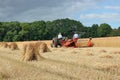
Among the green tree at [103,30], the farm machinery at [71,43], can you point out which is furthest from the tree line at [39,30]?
the farm machinery at [71,43]

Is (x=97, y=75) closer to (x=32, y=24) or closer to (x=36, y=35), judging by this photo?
(x=36, y=35)

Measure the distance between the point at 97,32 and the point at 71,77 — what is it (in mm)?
119757

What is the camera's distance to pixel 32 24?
134 metres

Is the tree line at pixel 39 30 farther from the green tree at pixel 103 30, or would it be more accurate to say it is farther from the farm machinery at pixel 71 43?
the farm machinery at pixel 71 43

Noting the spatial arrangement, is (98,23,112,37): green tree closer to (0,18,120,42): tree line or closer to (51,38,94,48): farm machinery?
(0,18,120,42): tree line

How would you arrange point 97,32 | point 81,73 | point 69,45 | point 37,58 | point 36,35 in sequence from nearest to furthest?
point 81,73
point 37,58
point 69,45
point 36,35
point 97,32

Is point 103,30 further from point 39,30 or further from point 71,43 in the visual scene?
point 71,43

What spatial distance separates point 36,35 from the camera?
120812 mm

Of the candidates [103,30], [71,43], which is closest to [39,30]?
[103,30]

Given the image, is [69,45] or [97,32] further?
[97,32]

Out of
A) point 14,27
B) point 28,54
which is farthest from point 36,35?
point 28,54

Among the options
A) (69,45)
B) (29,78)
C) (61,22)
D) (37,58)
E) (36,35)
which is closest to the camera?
(29,78)

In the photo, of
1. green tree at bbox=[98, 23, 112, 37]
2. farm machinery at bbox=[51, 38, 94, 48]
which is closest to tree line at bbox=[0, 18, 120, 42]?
green tree at bbox=[98, 23, 112, 37]

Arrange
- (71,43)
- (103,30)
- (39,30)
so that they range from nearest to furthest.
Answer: (71,43), (39,30), (103,30)
